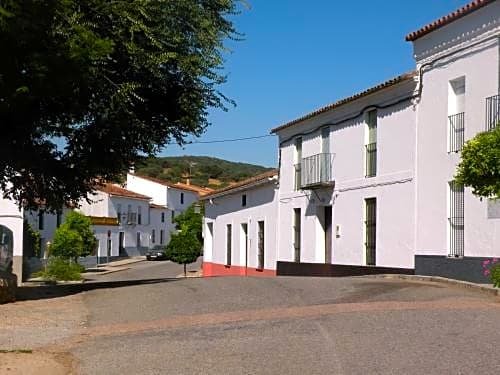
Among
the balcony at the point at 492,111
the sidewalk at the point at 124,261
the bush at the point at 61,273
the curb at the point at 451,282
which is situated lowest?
the sidewalk at the point at 124,261

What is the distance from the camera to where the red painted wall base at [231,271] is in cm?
3219

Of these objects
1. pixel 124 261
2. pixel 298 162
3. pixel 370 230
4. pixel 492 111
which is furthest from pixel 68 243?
pixel 492 111

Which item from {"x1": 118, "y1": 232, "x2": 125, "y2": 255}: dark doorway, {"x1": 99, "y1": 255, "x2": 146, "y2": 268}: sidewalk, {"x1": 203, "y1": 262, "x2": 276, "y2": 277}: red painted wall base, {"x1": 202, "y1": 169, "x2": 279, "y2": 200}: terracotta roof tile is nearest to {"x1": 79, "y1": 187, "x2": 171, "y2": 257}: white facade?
{"x1": 118, "y1": 232, "x2": 125, "y2": 255}: dark doorway

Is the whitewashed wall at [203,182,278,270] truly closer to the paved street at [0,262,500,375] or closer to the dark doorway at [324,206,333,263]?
the dark doorway at [324,206,333,263]

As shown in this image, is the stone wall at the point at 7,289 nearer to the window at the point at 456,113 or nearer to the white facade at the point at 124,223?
the window at the point at 456,113

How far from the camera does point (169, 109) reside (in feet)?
57.0

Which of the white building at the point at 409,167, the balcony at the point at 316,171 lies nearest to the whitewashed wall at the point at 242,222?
the white building at the point at 409,167

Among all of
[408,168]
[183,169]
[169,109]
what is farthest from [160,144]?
[183,169]

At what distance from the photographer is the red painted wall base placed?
1267 inches

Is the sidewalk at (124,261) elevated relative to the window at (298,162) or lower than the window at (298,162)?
lower

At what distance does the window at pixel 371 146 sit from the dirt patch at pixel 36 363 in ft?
49.4

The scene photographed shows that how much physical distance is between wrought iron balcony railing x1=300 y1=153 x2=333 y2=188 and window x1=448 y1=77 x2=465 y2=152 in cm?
711

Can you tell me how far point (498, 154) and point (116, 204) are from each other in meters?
59.4

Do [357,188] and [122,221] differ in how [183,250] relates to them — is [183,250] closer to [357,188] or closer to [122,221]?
[357,188]
